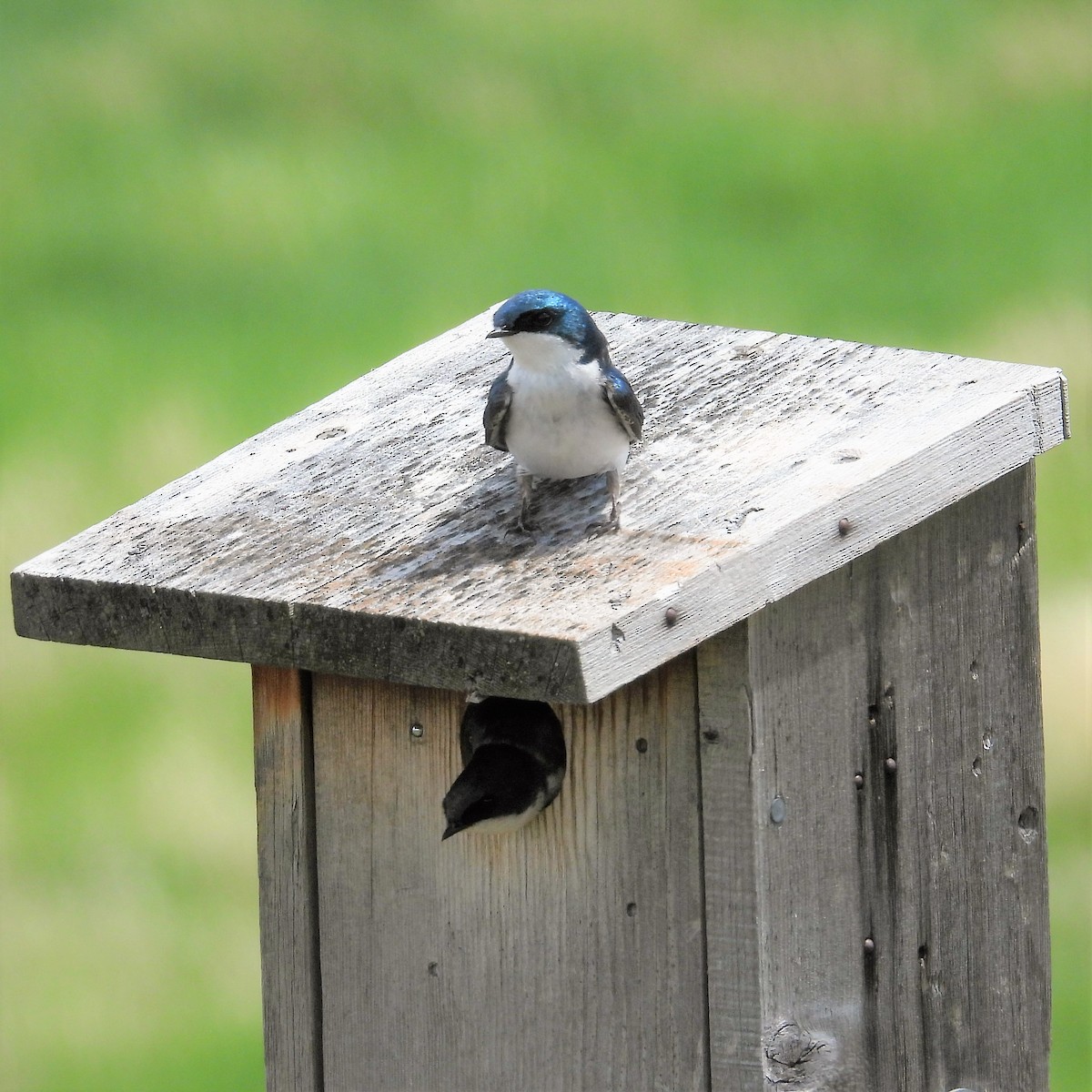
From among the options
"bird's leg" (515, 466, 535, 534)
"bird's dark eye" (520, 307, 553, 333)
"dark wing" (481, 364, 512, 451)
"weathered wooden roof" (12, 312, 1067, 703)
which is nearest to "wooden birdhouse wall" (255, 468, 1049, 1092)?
"weathered wooden roof" (12, 312, 1067, 703)

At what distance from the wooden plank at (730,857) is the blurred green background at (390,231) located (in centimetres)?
287

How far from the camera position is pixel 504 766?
3.02m

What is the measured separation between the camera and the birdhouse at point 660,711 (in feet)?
9.59

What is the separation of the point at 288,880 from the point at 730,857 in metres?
0.71

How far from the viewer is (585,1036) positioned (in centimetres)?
316

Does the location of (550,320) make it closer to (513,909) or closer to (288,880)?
(513,909)

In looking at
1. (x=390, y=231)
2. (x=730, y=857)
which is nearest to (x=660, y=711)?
(x=730, y=857)

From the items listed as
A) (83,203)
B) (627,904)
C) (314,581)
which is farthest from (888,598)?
(83,203)

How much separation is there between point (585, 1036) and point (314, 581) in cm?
74

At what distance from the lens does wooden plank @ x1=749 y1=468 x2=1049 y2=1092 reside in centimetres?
304

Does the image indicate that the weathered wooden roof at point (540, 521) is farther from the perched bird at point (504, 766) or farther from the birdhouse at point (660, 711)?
the perched bird at point (504, 766)

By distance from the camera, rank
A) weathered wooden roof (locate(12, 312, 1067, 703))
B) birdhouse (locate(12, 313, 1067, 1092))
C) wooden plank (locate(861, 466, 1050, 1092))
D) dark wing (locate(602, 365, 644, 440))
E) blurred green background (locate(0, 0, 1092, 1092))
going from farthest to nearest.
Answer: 1. blurred green background (locate(0, 0, 1092, 1092))
2. wooden plank (locate(861, 466, 1050, 1092))
3. dark wing (locate(602, 365, 644, 440))
4. birdhouse (locate(12, 313, 1067, 1092))
5. weathered wooden roof (locate(12, 312, 1067, 703))

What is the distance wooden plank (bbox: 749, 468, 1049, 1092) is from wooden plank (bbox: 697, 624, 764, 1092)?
0.02 metres

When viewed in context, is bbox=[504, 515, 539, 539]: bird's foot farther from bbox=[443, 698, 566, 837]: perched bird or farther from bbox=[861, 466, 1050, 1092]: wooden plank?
bbox=[861, 466, 1050, 1092]: wooden plank
